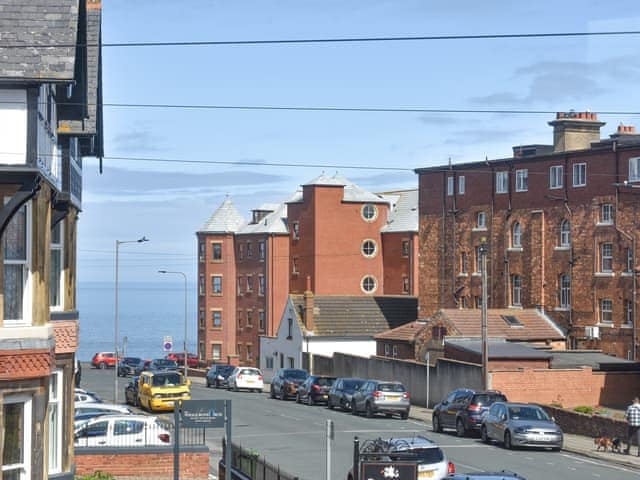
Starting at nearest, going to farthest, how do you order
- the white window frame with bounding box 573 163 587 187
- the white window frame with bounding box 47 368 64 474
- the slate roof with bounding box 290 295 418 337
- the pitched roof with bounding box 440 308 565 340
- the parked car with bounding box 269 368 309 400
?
the white window frame with bounding box 47 368 64 474, the parked car with bounding box 269 368 309 400, the pitched roof with bounding box 440 308 565 340, the white window frame with bounding box 573 163 587 187, the slate roof with bounding box 290 295 418 337

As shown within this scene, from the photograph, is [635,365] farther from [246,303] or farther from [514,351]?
[246,303]

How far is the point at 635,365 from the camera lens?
5481 cm

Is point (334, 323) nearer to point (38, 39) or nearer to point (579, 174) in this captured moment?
point (579, 174)

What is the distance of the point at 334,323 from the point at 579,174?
20671 millimetres

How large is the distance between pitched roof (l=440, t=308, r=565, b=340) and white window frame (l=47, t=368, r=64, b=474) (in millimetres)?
39745

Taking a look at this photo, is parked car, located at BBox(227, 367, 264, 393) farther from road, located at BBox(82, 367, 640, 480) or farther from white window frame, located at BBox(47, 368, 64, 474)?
white window frame, located at BBox(47, 368, 64, 474)

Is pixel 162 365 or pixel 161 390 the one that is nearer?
pixel 161 390

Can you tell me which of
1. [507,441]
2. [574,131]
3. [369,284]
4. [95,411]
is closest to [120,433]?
[95,411]

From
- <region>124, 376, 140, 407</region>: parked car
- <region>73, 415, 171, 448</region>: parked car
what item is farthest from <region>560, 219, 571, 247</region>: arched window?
<region>73, 415, 171, 448</region>: parked car

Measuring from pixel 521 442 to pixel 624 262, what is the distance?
25.9m

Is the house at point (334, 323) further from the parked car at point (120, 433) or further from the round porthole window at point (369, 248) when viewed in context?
the parked car at point (120, 433)

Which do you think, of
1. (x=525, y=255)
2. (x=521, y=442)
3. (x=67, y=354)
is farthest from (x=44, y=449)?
(x=525, y=255)

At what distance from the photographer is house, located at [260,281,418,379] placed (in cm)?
7800

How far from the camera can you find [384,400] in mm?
50156
